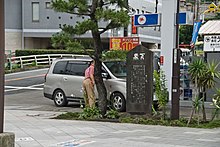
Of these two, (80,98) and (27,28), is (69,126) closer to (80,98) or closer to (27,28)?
(80,98)

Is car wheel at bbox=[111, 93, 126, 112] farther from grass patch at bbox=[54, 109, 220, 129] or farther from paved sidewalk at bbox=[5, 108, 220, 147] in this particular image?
paved sidewalk at bbox=[5, 108, 220, 147]

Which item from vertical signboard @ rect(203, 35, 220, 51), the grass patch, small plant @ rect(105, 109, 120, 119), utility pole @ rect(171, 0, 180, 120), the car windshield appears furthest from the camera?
vertical signboard @ rect(203, 35, 220, 51)

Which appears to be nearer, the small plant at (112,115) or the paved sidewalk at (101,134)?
the paved sidewalk at (101,134)

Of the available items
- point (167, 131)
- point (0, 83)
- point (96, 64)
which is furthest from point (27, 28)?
point (0, 83)

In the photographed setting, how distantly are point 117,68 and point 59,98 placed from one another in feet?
9.17

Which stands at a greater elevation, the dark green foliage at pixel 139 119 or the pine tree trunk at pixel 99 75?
the pine tree trunk at pixel 99 75

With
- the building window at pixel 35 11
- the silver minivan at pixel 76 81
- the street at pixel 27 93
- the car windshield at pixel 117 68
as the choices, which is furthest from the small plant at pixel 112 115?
the building window at pixel 35 11

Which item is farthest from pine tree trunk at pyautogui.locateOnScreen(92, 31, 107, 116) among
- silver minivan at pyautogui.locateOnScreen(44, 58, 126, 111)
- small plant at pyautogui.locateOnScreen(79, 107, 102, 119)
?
silver minivan at pyautogui.locateOnScreen(44, 58, 126, 111)

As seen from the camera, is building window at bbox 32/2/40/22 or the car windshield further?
building window at bbox 32/2/40/22

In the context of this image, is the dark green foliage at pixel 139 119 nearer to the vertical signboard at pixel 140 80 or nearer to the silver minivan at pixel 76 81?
the vertical signboard at pixel 140 80

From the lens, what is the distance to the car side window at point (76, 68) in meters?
18.1

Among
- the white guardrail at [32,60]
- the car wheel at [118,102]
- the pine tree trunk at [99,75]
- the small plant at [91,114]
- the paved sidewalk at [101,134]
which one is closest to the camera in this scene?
the paved sidewalk at [101,134]

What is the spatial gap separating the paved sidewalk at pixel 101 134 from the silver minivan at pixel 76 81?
3.06 metres

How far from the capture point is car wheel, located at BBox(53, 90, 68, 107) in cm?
A: 1854
